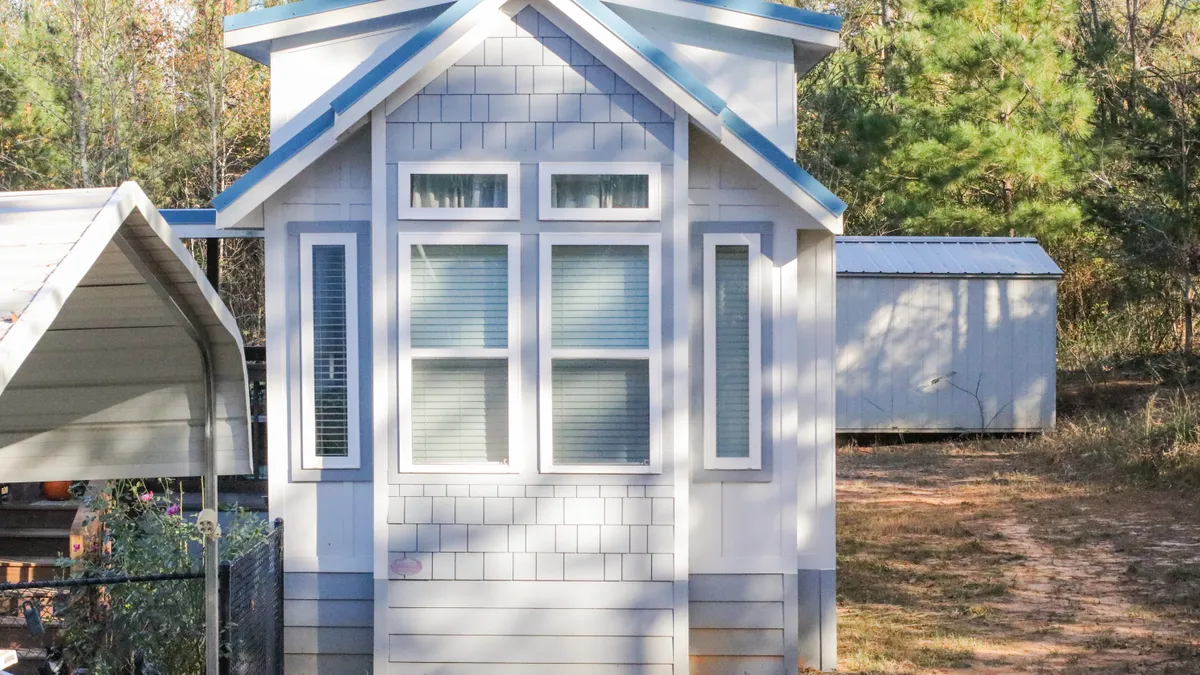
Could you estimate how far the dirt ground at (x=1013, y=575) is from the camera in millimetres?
6941

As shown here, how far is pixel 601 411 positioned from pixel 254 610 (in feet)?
6.14

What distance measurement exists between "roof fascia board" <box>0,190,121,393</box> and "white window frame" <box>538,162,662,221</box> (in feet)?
Answer: 10.8

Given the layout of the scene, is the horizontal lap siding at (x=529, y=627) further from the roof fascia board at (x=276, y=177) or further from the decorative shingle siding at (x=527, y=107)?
the decorative shingle siding at (x=527, y=107)

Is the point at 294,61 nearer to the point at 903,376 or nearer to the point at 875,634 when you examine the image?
the point at 875,634

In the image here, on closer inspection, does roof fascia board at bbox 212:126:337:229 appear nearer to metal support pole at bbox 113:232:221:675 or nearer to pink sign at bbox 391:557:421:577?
pink sign at bbox 391:557:421:577

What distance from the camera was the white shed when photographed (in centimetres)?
1622

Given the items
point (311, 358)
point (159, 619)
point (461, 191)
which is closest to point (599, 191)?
point (461, 191)

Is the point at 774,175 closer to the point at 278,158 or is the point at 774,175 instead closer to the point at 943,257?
the point at 278,158

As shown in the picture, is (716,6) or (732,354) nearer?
(732,354)

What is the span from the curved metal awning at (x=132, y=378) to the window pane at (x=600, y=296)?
7.63ft

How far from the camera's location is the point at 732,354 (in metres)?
6.46

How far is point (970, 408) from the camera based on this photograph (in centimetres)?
1625

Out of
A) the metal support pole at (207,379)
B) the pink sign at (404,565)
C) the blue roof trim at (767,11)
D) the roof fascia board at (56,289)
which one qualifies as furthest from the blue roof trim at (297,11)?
the roof fascia board at (56,289)

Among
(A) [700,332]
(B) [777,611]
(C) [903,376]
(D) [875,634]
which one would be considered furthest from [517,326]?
(C) [903,376]
